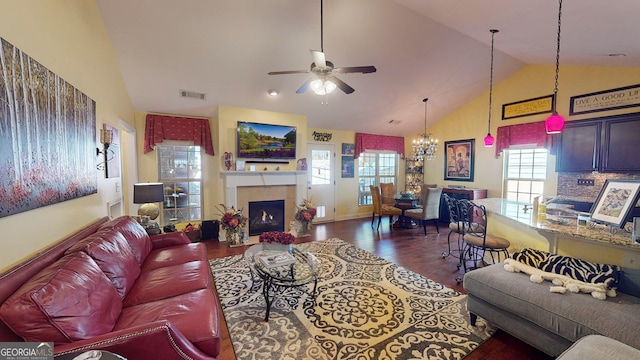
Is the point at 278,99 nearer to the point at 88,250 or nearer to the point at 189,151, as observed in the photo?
the point at 189,151

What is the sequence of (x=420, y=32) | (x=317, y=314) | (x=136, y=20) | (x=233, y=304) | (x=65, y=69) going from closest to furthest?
(x=65, y=69) < (x=317, y=314) < (x=233, y=304) < (x=136, y=20) < (x=420, y=32)

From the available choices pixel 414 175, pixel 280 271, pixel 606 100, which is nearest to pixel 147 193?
pixel 280 271

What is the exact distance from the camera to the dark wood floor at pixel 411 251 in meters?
1.95

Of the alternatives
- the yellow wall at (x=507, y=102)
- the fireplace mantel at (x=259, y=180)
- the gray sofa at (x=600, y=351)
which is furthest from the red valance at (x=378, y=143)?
the gray sofa at (x=600, y=351)

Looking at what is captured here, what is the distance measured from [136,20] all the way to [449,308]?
4.60 metres

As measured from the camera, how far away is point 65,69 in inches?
78.8

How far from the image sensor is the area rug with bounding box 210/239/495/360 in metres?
1.96

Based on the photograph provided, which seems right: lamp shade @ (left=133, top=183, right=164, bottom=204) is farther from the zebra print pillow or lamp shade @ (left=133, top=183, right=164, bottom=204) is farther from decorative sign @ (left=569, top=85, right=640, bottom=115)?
decorative sign @ (left=569, top=85, right=640, bottom=115)

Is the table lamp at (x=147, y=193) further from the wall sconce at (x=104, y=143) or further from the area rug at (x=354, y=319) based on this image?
the area rug at (x=354, y=319)

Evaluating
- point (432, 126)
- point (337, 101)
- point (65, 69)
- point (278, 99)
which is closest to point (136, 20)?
point (65, 69)

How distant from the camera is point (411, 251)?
165 inches

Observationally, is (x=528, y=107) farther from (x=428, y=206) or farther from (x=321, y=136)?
(x=321, y=136)

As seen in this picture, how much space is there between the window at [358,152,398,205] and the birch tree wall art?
5.79 metres

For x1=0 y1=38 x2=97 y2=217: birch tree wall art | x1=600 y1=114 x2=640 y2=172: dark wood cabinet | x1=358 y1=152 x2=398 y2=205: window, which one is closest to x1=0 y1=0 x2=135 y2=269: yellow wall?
x1=0 y1=38 x2=97 y2=217: birch tree wall art
